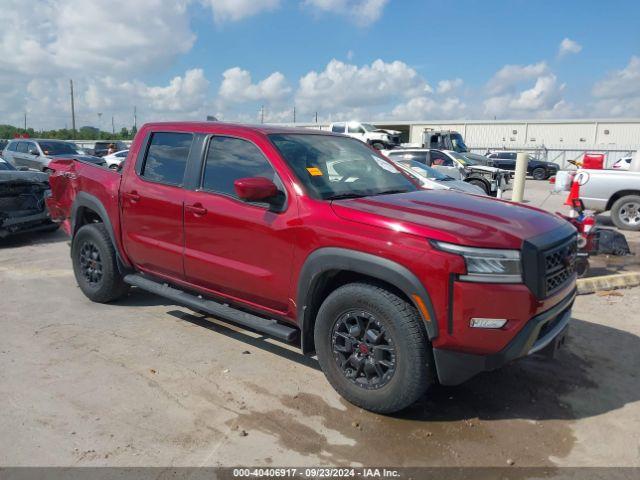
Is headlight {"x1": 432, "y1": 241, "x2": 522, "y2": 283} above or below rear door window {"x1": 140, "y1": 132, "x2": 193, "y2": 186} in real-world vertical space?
below

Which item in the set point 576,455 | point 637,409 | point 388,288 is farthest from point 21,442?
point 637,409

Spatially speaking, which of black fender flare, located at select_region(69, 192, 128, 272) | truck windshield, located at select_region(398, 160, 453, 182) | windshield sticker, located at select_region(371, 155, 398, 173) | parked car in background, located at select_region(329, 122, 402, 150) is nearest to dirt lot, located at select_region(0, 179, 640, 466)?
black fender flare, located at select_region(69, 192, 128, 272)

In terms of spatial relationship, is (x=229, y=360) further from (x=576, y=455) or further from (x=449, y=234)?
(x=576, y=455)

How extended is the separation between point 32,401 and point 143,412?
80 centimetres

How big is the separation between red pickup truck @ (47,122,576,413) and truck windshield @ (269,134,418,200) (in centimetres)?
2

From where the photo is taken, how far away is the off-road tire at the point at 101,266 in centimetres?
504

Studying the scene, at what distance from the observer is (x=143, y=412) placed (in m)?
3.27

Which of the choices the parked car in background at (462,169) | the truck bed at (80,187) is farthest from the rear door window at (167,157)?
the parked car in background at (462,169)

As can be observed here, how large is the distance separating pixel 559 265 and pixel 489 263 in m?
0.65

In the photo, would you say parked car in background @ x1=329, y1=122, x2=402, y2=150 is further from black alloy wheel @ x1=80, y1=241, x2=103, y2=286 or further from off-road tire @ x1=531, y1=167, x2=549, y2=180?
black alloy wheel @ x1=80, y1=241, x2=103, y2=286

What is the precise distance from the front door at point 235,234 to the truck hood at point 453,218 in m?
0.57

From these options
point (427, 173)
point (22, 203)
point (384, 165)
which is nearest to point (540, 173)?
point (427, 173)

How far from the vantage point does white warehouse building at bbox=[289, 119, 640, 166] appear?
41281mm

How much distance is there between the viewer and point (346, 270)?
326 centimetres
